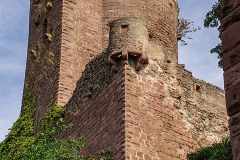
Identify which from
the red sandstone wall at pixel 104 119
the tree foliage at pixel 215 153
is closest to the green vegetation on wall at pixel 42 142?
the red sandstone wall at pixel 104 119

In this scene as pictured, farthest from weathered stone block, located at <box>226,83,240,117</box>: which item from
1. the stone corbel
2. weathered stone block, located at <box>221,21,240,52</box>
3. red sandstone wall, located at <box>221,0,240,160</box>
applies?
the stone corbel

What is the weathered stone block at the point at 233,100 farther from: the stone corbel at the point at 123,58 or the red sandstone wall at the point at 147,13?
the red sandstone wall at the point at 147,13

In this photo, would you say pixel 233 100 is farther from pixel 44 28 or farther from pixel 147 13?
pixel 44 28

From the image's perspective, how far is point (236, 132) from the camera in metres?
4.07

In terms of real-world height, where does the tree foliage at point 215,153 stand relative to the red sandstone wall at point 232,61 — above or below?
above

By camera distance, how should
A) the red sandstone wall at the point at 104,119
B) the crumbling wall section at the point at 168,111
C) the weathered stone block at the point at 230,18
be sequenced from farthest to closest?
the crumbling wall section at the point at 168,111
the red sandstone wall at the point at 104,119
the weathered stone block at the point at 230,18

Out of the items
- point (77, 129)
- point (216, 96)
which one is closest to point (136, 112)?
point (77, 129)

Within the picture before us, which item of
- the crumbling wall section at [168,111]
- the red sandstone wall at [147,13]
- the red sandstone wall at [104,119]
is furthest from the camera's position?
the red sandstone wall at [147,13]

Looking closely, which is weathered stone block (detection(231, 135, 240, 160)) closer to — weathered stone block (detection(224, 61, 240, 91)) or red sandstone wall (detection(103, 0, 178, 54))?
weathered stone block (detection(224, 61, 240, 91))

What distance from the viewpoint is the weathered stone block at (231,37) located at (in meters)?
4.31

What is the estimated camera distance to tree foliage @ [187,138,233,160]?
434 inches

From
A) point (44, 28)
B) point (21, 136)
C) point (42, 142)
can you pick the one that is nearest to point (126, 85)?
point (42, 142)

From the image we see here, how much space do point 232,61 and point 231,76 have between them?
0.40 ft

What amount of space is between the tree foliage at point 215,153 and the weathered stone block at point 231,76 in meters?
6.84
